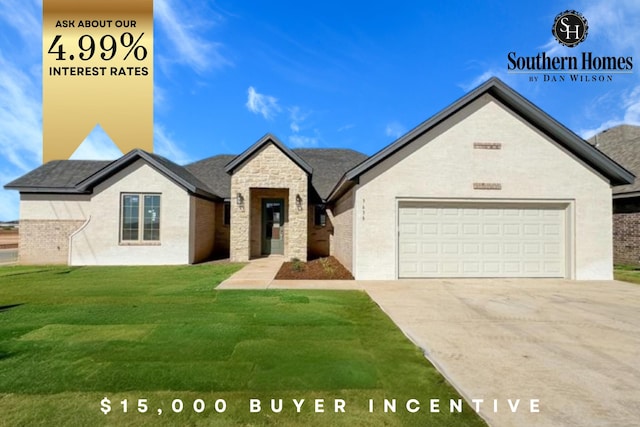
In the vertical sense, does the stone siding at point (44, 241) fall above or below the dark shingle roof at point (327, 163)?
below

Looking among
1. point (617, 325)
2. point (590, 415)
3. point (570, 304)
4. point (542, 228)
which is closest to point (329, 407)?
point (590, 415)

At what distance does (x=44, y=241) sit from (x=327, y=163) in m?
16.9

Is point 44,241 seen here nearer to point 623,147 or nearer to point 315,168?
point 315,168

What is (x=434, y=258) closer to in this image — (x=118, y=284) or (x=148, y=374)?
(x=148, y=374)

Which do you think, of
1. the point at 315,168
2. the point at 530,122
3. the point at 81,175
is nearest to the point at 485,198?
the point at 530,122

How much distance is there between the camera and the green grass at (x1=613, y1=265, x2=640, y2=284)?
1060 centimetres

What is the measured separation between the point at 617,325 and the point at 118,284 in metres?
12.3

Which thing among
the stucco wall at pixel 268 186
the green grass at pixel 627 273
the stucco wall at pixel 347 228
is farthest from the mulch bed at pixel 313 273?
the green grass at pixel 627 273

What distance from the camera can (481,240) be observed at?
10.6m

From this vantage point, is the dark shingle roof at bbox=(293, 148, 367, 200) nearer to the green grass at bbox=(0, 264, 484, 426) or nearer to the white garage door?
the white garage door

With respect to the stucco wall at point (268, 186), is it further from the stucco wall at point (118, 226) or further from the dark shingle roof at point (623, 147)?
the dark shingle roof at point (623, 147)

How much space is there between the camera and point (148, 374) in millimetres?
3646

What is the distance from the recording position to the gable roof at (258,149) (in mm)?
14477

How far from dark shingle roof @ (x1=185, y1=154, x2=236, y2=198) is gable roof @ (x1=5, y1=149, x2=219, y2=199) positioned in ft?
6.83
